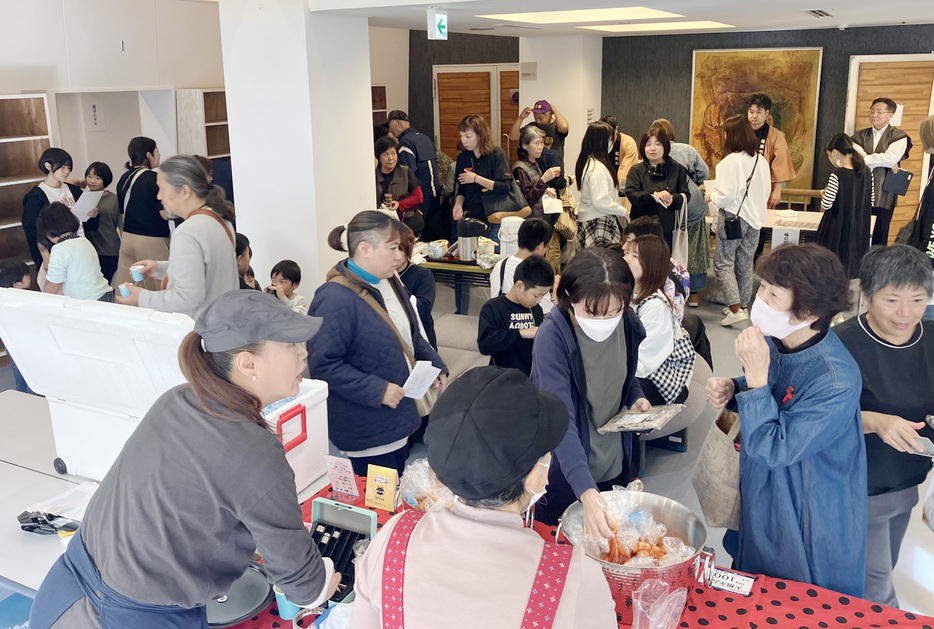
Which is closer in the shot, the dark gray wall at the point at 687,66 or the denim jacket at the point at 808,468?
the denim jacket at the point at 808,468

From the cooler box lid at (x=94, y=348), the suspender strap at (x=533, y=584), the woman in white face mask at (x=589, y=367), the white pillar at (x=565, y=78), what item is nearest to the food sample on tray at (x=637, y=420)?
the woman in white face mask at (x=589, y=367)

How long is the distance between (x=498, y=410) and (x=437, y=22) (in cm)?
437

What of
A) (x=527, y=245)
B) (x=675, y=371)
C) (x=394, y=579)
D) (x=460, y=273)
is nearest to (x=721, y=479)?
(x=394, y=579)

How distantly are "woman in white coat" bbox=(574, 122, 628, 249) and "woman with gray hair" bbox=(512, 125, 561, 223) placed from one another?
511 mm

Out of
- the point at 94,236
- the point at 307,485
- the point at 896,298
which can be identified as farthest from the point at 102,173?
the point at 896,298

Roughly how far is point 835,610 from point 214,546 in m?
1.58

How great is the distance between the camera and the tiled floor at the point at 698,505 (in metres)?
3.40

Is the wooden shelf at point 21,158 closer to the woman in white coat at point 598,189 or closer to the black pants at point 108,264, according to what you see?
→ the black pants at point 108,264

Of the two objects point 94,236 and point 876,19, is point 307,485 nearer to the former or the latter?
point 94,236

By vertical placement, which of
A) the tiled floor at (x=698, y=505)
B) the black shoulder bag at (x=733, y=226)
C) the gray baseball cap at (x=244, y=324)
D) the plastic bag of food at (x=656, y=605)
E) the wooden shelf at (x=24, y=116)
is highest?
the wooden shelf at (x=24, y=116)

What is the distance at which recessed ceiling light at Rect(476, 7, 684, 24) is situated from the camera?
6293mm

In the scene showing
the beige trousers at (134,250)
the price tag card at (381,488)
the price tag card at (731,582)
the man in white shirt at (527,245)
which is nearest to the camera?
the price tag card at (731,582)

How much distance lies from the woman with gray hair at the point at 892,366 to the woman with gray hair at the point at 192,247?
264 cm

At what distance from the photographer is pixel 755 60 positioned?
31.3 feet
